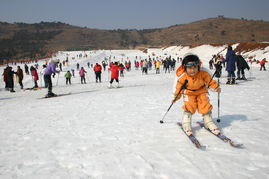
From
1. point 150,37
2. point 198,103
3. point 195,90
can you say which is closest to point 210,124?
point 198,103

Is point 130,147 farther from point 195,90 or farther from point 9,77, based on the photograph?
point 9,77

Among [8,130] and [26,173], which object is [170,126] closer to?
[26,173]

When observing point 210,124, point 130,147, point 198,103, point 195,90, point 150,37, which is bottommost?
point 130,147

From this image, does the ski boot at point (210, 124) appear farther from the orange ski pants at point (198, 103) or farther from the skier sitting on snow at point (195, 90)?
the orange ski pants at point (198, 103)

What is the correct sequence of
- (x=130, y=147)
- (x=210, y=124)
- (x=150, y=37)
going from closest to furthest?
(x=130, y=147) → (x=210, y=124) → (x=150, y=37)

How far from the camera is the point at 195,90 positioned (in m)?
4.08

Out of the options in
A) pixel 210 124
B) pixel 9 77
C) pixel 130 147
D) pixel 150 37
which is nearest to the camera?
pixel 130 147

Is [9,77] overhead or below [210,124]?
overhead

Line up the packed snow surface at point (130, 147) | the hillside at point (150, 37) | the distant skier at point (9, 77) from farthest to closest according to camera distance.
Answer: the hillside at point (150, 37) < the distant skier at point (9, 77) < the packed snow surface at point (130, 147)

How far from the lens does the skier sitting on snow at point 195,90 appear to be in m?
4.02

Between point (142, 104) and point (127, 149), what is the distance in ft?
13.1

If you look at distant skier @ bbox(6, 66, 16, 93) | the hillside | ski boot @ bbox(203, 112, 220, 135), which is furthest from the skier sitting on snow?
the hillside

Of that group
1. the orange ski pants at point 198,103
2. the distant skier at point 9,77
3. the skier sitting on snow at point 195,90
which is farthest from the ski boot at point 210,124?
the distant skier at point 9,77

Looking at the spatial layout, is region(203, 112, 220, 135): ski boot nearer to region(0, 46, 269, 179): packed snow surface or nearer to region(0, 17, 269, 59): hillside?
region(0, 46, 269, 179): packed snow surface
